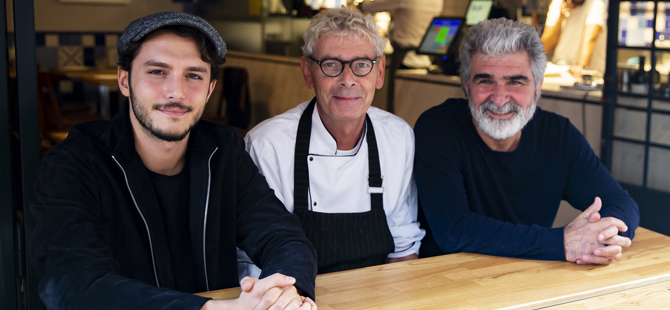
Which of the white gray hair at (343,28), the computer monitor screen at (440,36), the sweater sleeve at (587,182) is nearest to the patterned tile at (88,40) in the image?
the computer monitor screen at (440,36)

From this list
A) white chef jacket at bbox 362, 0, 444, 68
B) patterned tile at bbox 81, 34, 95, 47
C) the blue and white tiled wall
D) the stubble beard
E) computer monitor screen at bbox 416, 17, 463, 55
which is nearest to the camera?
the stubble beard

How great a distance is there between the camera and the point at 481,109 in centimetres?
214

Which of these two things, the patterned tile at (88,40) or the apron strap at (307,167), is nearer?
the apron strap at (307,167)

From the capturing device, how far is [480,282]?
1.57 m

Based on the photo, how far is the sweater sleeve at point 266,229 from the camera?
5.00ft

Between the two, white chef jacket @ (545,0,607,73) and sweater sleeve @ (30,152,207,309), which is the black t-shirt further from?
white chef jacket @ (545,0,607,73)

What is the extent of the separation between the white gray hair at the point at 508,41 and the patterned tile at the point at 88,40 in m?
5.02

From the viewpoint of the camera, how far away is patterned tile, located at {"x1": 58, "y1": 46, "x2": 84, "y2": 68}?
6.06 metres

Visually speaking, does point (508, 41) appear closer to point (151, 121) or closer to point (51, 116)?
point (151, 121)

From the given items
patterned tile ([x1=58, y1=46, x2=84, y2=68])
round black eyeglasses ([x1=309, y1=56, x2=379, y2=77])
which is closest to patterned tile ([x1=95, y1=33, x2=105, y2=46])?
patterned tile ([x1=58, y1=46, x2=84, y2=68])

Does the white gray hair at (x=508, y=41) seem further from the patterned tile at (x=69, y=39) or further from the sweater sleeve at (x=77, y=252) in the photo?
the patterned tile at (x=69, y=39)

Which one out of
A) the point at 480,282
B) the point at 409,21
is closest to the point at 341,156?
the point at 480,282

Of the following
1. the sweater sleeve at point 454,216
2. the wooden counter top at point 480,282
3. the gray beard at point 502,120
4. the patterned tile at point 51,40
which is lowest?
the wooden counter top at point 480,282

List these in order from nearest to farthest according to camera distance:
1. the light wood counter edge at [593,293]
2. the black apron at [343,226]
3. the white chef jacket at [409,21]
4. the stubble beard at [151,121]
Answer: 1. the light wood counter edge at [593,293]
2. the stubble beard at [151,121]
3. the black apron at [343,226]
4. the white chef jacket at [409,21]
